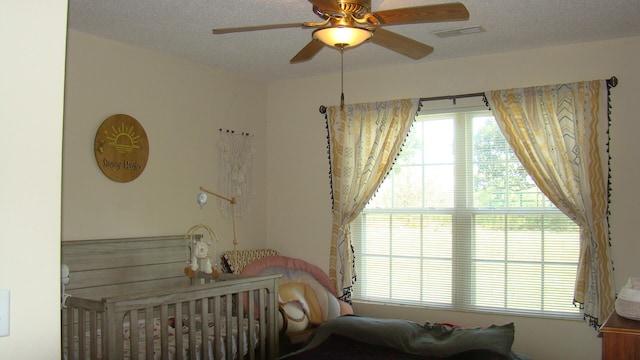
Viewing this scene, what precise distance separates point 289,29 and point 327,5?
137 cm

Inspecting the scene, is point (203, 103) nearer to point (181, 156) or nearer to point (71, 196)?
point (181, 156)

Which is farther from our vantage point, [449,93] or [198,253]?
[449,93]

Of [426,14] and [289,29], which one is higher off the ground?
[289,29]

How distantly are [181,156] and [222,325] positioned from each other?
1.35 m

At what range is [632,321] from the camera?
6.82ft

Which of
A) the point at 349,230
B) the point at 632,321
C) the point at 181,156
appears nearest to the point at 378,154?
the point at 349,230

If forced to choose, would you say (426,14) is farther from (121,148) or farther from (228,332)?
(121,148)

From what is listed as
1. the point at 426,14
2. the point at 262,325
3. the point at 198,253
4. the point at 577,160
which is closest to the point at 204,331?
the point at 262,325

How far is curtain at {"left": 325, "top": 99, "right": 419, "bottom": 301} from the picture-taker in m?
4.55

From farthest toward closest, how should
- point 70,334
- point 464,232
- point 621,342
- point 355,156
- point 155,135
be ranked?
point 355,156
point 464,232
point 155,135
point 70,334
point 621,342

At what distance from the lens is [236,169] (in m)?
4.80

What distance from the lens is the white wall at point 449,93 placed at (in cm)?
384

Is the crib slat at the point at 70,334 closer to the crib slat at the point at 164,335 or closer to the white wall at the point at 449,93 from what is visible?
the crib slat at the point at 164,335

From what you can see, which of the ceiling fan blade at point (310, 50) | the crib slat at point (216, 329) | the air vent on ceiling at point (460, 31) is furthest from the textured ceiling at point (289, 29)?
the crib slat at point (216, 329)
